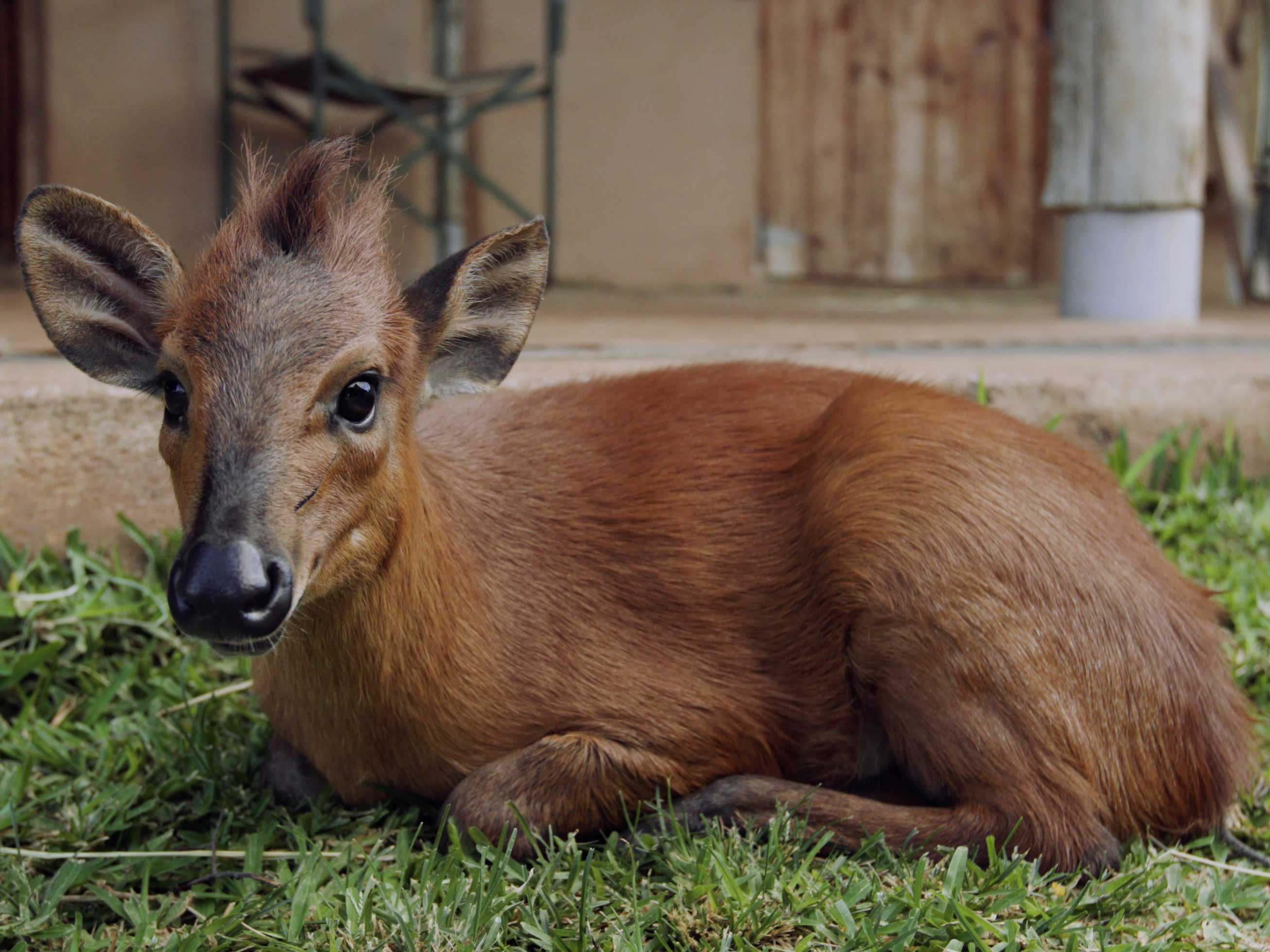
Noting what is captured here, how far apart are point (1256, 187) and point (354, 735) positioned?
26.9ft

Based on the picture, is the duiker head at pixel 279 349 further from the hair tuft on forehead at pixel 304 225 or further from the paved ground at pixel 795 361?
the paved ground at pixel 795 361

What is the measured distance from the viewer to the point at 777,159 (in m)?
9.80

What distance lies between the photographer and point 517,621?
9.55 ft

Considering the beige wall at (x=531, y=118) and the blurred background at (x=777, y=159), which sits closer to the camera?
the blurred background at (x=777, y=159)

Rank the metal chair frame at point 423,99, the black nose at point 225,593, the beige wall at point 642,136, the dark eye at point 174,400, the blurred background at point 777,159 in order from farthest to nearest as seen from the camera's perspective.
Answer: the beige wall at point 642,136, the metal chair frame at point 423,99, the blurred background at point 777,159, the dark eye at point 174,400, the black nose at point 225,593

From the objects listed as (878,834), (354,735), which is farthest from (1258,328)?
(354,735)

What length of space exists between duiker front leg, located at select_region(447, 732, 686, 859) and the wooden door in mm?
7398

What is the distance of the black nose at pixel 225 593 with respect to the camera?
A: 2.18 meters

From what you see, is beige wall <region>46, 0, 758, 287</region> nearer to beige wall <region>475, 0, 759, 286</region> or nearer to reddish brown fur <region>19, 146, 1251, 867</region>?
beige wall <region>475, 0, 759, 286</region>

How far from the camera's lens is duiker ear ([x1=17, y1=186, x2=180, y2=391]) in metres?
2.63

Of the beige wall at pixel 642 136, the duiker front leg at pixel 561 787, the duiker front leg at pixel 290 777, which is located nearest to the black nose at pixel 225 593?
the duiker front leg at pixel 561 787

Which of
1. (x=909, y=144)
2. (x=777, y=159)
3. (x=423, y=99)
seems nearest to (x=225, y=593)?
(x=423, y=99)

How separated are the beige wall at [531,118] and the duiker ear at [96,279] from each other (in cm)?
538

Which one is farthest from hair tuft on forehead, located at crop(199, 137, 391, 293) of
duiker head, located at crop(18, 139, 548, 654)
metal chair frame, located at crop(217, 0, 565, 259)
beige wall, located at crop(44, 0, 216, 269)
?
beige wall, located at crop(44, 0, 216, 269)
